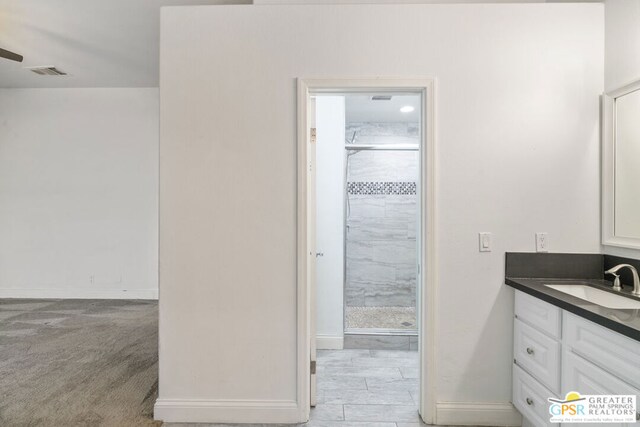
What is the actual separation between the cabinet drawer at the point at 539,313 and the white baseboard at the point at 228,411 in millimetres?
1399

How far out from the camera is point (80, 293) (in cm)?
516

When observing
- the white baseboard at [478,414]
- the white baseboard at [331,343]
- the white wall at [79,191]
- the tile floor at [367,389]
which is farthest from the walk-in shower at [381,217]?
the white wall at [79,191]

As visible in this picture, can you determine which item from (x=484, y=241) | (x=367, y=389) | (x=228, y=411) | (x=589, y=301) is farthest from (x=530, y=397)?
(x=228, y=411)

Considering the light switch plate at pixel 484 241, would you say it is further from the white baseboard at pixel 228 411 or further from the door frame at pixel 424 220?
the white baseboard at pixel 228 411

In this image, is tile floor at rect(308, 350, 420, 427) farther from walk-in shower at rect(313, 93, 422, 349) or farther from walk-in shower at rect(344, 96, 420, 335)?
walk-in shower at rect(344, 96, 420, 335)

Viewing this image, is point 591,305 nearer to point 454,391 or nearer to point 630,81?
point 454,391

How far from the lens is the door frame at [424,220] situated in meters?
2.21

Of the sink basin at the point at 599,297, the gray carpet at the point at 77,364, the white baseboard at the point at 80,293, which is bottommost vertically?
the gray carpet at the point at 77,364

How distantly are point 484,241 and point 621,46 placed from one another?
1.30 m

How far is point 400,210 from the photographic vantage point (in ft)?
16.2

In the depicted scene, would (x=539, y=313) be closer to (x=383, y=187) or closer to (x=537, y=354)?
(x=537, y=354)

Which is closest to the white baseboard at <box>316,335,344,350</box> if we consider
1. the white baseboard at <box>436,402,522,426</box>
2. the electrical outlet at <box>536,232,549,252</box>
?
the white baseboard at <box>436,402,522,426</box>

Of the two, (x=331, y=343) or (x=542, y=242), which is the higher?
(x=542, y=242)

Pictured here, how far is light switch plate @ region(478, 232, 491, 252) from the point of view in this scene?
2215 mm
